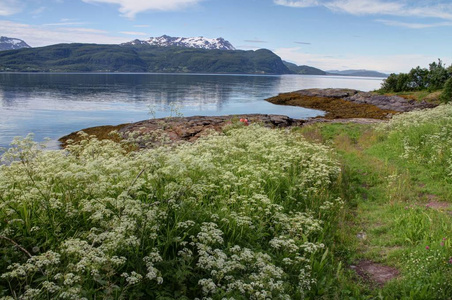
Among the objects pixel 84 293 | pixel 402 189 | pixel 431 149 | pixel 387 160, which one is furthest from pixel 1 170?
pixel 431 149

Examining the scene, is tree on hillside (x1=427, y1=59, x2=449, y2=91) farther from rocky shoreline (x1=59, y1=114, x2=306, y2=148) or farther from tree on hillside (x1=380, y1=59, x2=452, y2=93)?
rocky shoreline (x1=59, y1=114, x2=306, y2=148)

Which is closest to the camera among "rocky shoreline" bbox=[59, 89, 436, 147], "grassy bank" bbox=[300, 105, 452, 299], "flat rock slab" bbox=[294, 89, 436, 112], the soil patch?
"grassy bank" bbox=[300, 105, 452, 299]

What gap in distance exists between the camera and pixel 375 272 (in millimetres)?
6891

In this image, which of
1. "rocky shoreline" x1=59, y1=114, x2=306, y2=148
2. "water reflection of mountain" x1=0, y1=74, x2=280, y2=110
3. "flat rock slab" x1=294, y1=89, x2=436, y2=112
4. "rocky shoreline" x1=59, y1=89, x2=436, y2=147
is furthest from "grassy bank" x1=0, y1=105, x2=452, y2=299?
"flat rock slab" x1=294, y1=89, x2=436, y2=112

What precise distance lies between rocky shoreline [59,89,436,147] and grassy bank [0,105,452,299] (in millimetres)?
11721

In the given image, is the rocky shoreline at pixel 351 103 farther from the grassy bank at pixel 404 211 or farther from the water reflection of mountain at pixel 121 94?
the grassy bank at pixel 404 211

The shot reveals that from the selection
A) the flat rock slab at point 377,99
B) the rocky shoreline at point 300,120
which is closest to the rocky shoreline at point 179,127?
the rocky shoreline at point 300,120

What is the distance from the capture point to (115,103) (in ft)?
177

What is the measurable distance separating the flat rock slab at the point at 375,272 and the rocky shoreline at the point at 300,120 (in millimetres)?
13613

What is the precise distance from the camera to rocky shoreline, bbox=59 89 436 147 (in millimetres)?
27469

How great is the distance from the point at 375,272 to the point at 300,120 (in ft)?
100

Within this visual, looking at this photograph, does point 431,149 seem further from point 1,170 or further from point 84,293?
point 1,170

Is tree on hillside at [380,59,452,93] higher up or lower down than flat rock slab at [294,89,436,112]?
higher up

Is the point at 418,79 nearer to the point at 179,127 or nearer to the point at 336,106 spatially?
the point at 336,106
